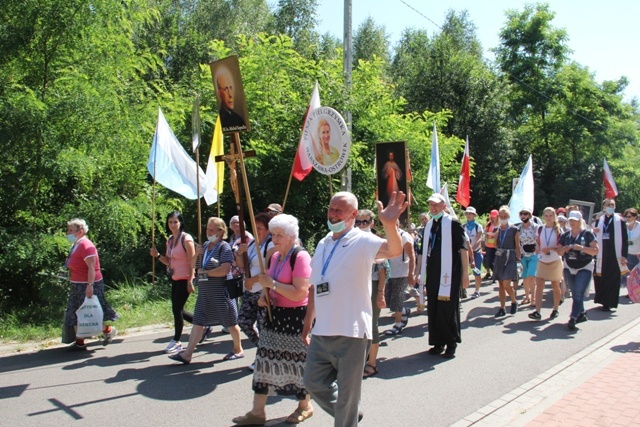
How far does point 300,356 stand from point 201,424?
3.47ft

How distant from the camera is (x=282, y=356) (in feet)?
16.6

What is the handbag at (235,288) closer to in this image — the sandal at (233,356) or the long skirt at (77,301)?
the sandal at (233,356)

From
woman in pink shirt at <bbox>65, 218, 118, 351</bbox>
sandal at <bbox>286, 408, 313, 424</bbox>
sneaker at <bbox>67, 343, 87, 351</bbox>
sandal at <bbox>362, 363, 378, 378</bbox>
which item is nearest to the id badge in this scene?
sandal at <bbox>286, 408, 313, 424</bbox>

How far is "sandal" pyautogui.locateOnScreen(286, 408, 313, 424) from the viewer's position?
17.0ft

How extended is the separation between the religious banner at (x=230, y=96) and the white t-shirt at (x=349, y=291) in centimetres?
176

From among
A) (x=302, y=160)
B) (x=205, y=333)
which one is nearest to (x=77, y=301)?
(x=205, y=333)

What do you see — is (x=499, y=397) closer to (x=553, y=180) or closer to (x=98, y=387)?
(x=98, y=387)

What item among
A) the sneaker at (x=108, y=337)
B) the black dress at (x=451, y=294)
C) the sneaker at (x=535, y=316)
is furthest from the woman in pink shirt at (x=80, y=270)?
the sneaker at (x=535, y=316)

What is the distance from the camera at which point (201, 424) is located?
5.12 m

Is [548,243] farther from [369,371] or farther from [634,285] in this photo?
[369,371]

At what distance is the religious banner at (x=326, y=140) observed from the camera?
27.8 ft

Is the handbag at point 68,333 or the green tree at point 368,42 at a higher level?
the green tree at point 368,42

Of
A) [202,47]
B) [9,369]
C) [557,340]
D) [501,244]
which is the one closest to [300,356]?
[9,369]

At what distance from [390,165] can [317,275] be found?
4457mm
